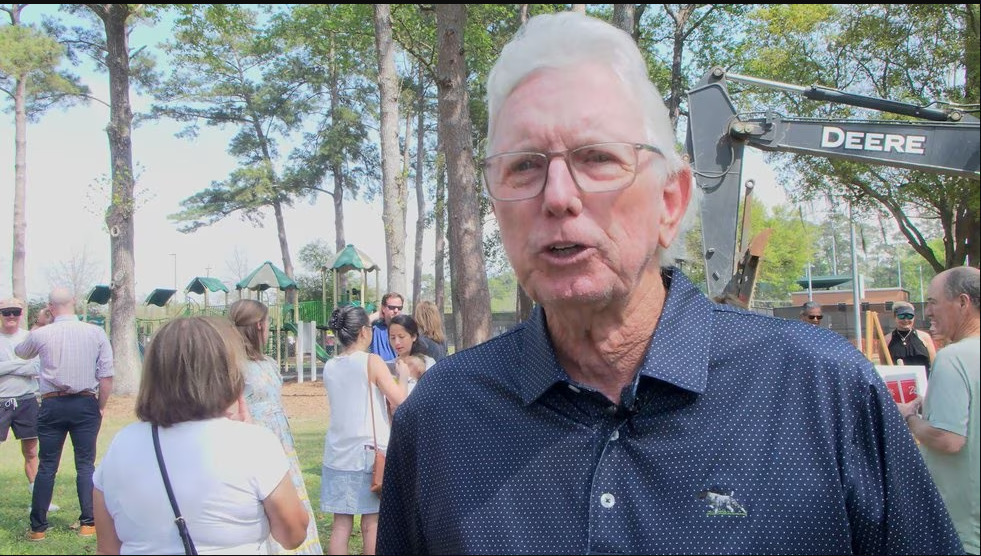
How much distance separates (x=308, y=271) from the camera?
143 feet

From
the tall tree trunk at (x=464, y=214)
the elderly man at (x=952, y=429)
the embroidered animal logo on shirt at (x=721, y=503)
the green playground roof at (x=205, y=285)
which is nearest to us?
the embroidered animal logo on shirt at (x=721, y=503)

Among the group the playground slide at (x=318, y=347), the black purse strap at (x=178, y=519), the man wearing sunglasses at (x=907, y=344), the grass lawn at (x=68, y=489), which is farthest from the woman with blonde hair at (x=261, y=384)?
the playground slide at (x=318, y=347)

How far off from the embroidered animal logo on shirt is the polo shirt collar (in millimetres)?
168

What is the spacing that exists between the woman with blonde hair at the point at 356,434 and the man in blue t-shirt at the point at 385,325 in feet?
8.14

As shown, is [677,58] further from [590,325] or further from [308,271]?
[308,271]

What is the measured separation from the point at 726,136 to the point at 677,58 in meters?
14.4

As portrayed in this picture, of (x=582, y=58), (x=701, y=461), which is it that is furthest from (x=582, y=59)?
(x=701, y=461)

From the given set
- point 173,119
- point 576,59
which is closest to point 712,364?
point 576,59

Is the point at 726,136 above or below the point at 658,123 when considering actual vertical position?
above

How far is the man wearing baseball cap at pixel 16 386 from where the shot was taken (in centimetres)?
771

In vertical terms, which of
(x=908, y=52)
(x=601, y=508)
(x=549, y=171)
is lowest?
(x=601, y=508)

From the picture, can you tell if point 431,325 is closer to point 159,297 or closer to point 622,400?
point 622,400

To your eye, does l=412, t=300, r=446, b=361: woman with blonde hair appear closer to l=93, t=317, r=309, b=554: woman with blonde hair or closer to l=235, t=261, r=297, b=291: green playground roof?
l=93, t=317, r=309, b=554: woman with blonde hair

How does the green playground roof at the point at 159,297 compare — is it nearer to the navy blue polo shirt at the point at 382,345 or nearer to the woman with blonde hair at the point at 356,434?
the navy blue polo shirt at the point at 382,345
